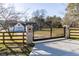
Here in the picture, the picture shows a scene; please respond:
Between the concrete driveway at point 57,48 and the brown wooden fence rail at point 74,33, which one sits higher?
the brown wooden fence rail at point 74,33

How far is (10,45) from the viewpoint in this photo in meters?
3.18

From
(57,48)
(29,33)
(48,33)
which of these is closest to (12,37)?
(29,33)

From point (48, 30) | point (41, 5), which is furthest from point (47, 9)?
point (48, 30)

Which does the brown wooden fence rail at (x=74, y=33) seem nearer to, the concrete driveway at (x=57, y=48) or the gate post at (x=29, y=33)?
the concrete driveway at (x=57, y=48)

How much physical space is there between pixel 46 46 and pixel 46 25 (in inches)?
11.8

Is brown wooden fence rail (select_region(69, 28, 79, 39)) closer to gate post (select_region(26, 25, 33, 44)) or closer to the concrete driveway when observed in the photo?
the concrete driveway

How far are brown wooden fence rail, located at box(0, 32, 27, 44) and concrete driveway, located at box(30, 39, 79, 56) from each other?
23 cm

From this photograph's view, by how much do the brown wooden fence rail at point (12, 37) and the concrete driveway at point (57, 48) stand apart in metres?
0.23

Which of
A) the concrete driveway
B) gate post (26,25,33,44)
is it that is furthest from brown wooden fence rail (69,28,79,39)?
gate post (26,25,33,44)

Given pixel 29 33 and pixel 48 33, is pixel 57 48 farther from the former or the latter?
pixel 29 33

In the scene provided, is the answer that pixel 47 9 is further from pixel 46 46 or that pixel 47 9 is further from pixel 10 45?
pixel 10 45

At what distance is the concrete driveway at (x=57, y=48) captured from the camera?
3.16 m

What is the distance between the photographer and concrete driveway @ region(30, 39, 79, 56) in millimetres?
3162

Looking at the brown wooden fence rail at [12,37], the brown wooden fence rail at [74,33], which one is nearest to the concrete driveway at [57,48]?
the brown wooden fence rail at [74,33]
